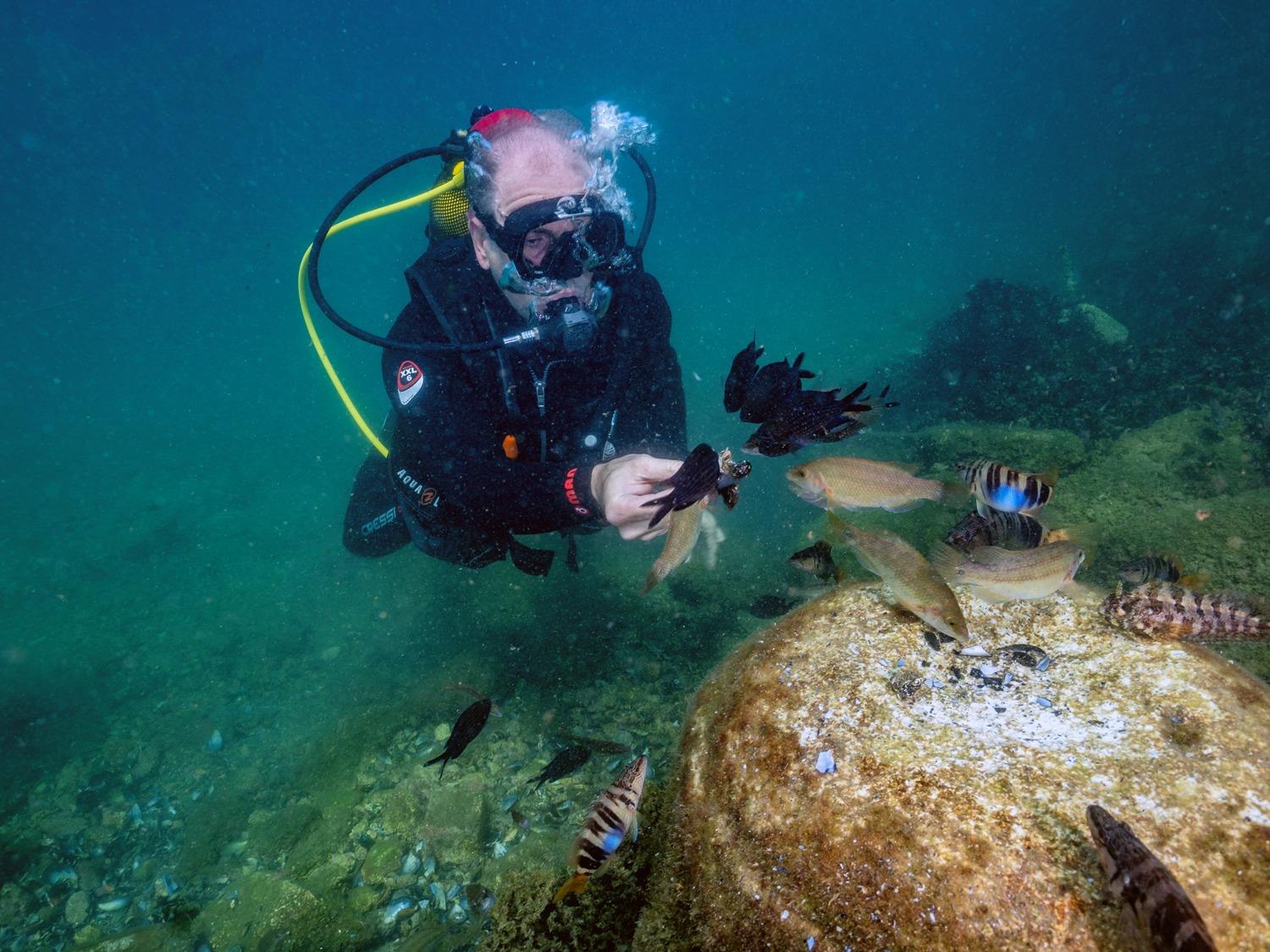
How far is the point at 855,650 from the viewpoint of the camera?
95.5 inches

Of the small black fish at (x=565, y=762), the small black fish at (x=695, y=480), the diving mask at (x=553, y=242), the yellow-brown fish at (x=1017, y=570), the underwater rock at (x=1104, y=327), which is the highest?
the diving mask at (x=553, y=242)

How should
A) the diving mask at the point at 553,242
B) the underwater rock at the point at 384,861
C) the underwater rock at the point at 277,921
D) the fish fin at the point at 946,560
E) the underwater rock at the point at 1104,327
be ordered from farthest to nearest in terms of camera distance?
the underwater rock at the point at 1104,327 < the diving mask at the point at 553,242 < the underwater rock at the point at 384,861 < the underwater rock at the point at 277,921 < the fish fin at the point at 946,560

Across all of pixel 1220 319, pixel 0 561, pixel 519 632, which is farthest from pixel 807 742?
pixel 0 561

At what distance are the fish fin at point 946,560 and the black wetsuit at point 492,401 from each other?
260cm

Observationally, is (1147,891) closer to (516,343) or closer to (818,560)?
(818,560)

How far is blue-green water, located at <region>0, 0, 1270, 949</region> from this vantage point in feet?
20.1

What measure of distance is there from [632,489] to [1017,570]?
1739 mm

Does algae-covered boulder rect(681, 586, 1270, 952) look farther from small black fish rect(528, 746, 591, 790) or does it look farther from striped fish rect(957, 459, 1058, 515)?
small black fish rect(528, 746, 591, 790)

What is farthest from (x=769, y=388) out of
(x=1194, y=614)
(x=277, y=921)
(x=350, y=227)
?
(x=350, y=227)

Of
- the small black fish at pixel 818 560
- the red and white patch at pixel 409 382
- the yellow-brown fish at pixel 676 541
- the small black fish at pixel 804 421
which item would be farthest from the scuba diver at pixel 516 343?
the small black fish at pixel 804 421

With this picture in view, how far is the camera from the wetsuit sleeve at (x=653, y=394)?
517cm

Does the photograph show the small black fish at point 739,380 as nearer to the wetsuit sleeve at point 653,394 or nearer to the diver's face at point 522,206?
the wetsuit sleeve at point 653,394

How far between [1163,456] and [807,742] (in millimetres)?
6776

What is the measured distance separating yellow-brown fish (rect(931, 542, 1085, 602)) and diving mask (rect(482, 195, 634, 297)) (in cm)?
358
